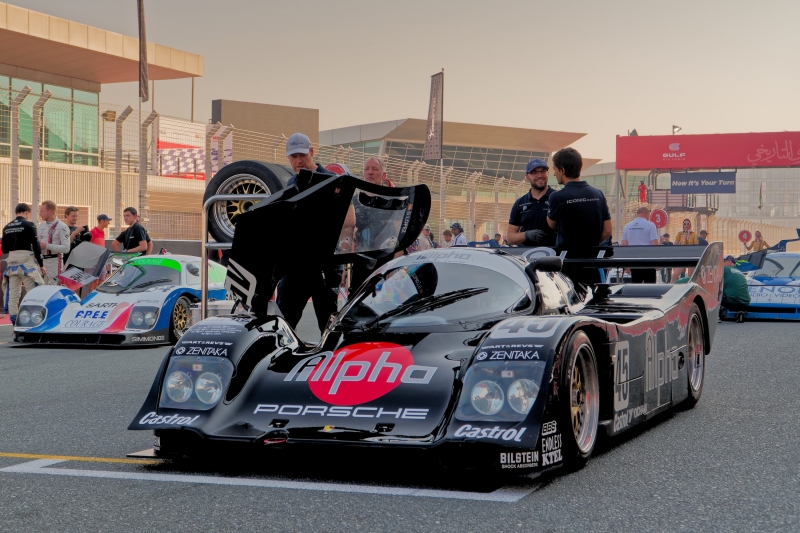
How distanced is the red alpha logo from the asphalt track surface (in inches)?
11.1

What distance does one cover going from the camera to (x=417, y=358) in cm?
461

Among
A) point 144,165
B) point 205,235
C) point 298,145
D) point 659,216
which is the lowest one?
point 205,235

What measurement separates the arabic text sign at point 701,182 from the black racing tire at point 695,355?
33.3 m

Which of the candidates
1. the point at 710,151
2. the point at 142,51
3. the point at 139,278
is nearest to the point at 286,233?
the point at 139,278

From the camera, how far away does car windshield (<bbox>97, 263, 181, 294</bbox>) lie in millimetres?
11680

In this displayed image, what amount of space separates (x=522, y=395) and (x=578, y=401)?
0.48m

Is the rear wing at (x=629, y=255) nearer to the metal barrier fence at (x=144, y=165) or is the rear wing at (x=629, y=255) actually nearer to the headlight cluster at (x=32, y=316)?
the headlight cluster at (x=32, y=316)

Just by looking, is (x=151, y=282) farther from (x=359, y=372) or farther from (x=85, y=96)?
(x=85, y=96)

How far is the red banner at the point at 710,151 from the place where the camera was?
118 feet

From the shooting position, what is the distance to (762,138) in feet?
118

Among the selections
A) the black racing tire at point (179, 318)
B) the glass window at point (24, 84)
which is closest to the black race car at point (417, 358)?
the black racing tire at point (179, 318)

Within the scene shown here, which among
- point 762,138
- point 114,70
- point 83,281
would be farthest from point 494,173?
point 83,281

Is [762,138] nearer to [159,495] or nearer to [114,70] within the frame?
[114,70]

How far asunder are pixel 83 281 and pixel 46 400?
19.5 ft
